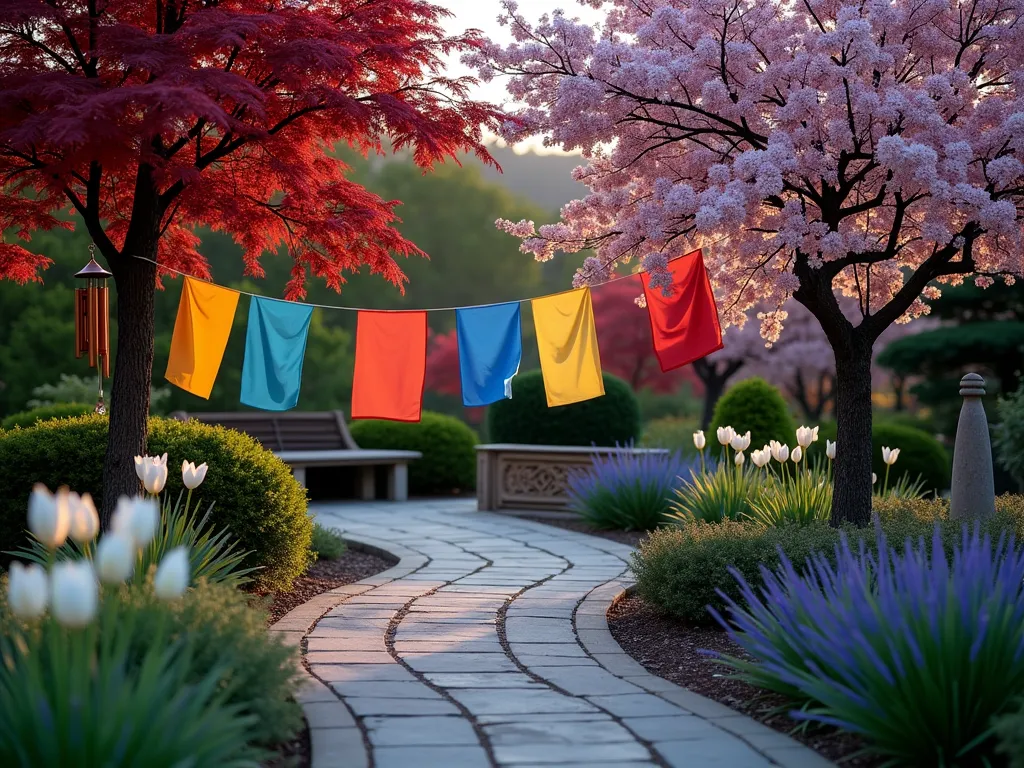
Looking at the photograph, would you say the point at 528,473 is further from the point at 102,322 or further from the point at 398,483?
the point at 102,322

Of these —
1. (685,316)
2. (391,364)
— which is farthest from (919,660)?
(391,364)

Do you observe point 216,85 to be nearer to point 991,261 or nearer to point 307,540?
point 307,540

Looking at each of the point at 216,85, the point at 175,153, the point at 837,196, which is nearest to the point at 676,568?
the point at 837,196

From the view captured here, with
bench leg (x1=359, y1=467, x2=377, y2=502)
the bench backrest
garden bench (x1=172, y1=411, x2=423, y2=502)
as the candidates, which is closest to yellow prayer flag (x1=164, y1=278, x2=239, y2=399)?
garden bench (x1=172, y1=411, x2=423, y2=502)

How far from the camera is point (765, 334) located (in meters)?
7.25

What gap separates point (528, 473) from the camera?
458 inches

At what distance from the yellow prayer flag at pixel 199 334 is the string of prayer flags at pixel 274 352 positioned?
22 centimetres

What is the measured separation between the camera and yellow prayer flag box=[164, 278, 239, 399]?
22.7 feet

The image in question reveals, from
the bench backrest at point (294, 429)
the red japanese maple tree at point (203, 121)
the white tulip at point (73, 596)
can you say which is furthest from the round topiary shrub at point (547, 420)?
the white tulip at point (73, 596)

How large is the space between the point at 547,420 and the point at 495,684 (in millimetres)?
8369

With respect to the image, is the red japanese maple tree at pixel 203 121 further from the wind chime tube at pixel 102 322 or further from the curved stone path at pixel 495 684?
the curved stone path at pixel 495 684

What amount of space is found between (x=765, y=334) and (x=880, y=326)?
86cm

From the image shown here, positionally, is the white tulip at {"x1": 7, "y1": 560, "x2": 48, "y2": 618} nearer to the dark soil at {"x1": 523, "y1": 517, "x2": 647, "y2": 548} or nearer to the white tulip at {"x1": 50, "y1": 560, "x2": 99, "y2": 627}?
the white tulip at {"x1": 50, "y1": 560, "x2": 99, "y2": 627}

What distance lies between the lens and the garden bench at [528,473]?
1140 centimetres
